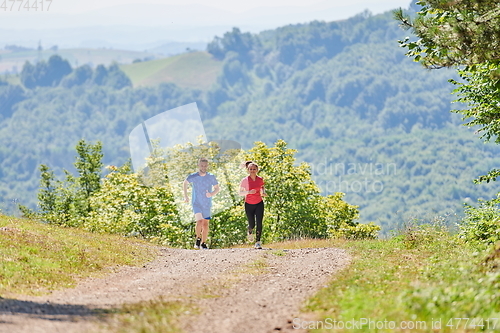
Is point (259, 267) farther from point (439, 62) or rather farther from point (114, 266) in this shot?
point (439, 62)

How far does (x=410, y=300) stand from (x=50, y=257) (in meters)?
9.75

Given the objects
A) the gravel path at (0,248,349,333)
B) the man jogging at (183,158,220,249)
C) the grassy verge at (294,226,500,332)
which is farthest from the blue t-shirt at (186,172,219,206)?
the grassy verge at (294,226,500,332)

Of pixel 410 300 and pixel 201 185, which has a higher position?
pixel 201 185

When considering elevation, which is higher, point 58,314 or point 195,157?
point 195,157

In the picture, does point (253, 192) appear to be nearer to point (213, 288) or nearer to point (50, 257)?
point (50, 257)

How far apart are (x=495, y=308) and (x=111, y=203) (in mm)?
37435

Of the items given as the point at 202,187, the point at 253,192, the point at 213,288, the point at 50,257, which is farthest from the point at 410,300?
the point at 202,187

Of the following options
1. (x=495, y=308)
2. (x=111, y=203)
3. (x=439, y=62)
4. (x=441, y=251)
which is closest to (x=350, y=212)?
(x=111, y=203)

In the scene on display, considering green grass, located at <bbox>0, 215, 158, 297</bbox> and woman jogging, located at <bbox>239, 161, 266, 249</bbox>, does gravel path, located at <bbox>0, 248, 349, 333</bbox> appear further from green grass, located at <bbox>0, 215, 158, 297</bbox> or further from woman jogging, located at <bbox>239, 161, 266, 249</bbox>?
woman jogging, located at <bbox>239, 161, 266, 249</bbox>

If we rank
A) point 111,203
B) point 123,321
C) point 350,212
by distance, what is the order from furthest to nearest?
point 350,212 → point 111,203 → point 123,321

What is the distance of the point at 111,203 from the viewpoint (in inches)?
1703

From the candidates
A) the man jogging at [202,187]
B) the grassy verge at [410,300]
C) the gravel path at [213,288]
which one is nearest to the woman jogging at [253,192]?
the man jogging at [202,187]

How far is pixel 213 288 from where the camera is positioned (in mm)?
11531

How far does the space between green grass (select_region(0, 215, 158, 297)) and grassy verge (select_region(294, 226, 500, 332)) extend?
5763 mm
